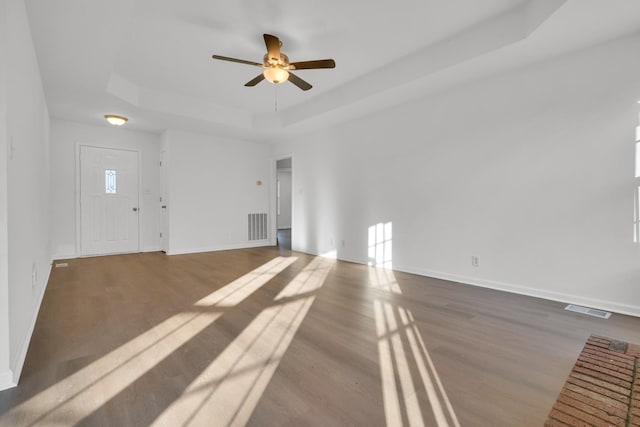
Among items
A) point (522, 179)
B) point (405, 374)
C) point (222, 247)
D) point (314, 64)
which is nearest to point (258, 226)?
point (222, 247)

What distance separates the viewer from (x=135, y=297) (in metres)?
3.46

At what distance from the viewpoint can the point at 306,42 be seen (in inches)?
139

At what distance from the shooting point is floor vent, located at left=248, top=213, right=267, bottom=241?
7410mm

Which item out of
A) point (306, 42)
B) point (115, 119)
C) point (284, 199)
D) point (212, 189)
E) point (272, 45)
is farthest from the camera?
point (284, 199)

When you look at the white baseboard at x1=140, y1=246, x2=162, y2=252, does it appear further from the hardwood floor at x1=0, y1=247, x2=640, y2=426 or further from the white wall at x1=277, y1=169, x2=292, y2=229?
the white wall at x1=277, y1=169, x2=292, y2=229

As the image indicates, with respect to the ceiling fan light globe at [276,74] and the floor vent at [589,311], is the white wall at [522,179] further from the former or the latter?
the ceiling fan light globe at [276,74]

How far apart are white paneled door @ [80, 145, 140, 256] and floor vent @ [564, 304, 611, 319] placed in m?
7.11

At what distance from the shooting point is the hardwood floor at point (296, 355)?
1569 millimetres

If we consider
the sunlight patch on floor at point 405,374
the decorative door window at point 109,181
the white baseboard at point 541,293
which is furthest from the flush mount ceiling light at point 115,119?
the white baseboard at point 541,293

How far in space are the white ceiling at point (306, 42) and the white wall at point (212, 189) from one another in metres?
1.43

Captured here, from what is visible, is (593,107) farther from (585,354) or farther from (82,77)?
(82,77)

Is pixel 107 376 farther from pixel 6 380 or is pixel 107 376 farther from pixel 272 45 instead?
pixel 272 45

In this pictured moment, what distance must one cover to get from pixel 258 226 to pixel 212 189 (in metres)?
1.40

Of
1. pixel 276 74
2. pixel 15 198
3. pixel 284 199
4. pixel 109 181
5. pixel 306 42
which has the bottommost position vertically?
pixel 15 198
